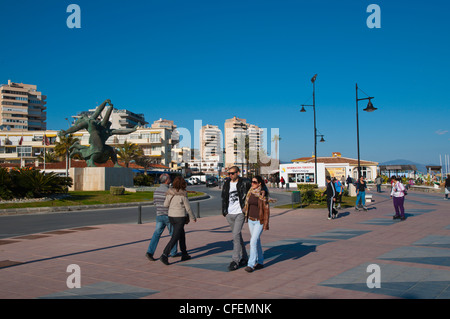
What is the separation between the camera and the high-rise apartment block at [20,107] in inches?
4488

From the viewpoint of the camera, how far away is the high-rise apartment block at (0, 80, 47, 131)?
374ft

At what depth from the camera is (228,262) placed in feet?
24.1

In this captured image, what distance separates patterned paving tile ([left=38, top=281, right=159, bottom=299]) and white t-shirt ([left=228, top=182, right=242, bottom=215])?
201 cm

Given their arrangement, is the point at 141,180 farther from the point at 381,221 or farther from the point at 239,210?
the point at 239,210

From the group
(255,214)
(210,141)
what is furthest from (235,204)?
(210,141)

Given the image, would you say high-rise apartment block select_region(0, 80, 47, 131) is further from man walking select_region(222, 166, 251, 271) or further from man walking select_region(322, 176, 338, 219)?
man walking select_region(222, 166, 251, 271)

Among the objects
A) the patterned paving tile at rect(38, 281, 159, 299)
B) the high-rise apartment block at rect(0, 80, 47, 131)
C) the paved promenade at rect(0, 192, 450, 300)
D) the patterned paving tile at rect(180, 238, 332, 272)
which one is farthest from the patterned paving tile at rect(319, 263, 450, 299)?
the high-rise apartment block at rect(0, 80, 47, 131)

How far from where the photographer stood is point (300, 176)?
4884 centimetres

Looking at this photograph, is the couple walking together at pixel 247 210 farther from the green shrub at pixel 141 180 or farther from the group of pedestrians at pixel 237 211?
the green shrub at pixel 141 180

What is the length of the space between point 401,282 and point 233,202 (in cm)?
290
